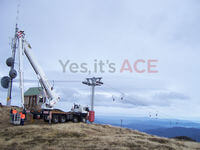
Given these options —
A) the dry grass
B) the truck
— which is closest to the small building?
the truck

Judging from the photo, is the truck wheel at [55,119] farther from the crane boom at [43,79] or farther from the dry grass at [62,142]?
the dry grass at [62,142]

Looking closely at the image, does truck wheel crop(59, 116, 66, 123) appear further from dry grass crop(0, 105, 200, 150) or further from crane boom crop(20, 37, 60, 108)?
dry grass crop(0, 105, 200, 150)

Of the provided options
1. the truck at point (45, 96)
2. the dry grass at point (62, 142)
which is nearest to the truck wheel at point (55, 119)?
the truck at point (45, 96)

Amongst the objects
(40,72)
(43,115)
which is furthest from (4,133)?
(40,72)

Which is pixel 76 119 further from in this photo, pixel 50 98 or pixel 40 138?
pixel 40 138

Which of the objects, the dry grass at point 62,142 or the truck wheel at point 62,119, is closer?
the dry grass at point 62,142
